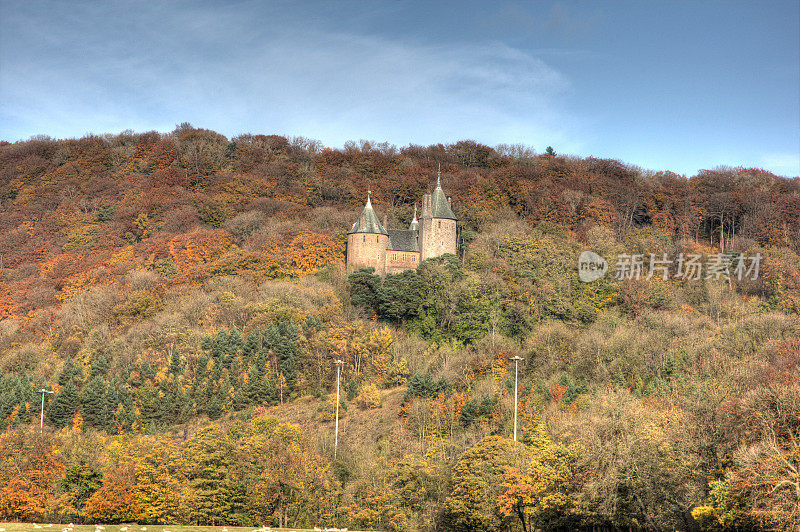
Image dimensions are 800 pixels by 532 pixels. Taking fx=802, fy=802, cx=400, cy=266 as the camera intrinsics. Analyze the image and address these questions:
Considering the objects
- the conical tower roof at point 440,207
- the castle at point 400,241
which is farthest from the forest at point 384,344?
the conical tower roof at point 440,207

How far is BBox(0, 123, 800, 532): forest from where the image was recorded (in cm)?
3100

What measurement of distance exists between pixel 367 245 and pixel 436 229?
603 centimetres

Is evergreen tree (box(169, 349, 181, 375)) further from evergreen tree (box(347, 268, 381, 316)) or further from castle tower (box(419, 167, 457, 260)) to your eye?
castle tower (box(419, 167, 457, 260))

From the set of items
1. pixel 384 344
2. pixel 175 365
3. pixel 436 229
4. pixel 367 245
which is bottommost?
pixel 175 365

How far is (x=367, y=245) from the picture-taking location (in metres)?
67.2

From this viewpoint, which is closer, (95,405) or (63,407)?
(95,405)

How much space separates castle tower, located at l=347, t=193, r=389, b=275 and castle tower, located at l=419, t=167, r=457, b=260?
3.28 m

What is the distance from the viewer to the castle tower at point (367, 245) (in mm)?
67062

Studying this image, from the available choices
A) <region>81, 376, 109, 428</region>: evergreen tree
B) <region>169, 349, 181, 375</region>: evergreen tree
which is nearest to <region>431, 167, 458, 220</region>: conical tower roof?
<region>169, 349, 181, 375</region>: evergreen tree

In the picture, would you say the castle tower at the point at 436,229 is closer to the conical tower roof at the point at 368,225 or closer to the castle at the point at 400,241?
the castle at the point at 400,241

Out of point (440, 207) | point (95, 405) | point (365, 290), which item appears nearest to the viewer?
point (95, 405)

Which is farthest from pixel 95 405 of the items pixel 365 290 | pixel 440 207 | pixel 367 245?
pixel 440 207

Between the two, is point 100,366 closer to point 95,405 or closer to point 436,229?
point 95,405

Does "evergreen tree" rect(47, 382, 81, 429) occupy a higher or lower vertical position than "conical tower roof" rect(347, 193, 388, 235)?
lower
